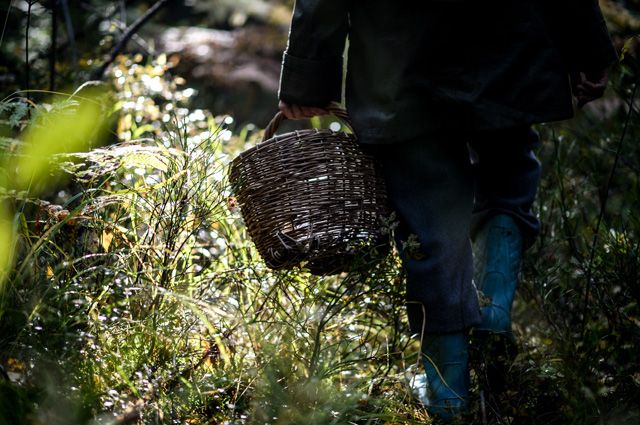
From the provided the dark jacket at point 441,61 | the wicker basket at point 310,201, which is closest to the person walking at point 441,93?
the dark jacket at point 441,61

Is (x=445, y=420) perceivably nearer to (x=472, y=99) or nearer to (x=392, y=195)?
(x=392, y=195)

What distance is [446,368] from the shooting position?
2109mm

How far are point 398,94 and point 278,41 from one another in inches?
184

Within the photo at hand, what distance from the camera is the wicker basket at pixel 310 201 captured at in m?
1.98

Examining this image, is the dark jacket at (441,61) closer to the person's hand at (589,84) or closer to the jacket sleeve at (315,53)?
the jacket sleeve at (315,53)

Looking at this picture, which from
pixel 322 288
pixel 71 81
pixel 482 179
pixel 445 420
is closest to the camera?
pixel 445 420

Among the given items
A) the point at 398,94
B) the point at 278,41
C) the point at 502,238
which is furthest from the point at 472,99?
the point at 278,41

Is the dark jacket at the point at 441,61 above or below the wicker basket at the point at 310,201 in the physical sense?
above

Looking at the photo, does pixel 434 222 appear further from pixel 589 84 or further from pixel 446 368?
pixel 589 84

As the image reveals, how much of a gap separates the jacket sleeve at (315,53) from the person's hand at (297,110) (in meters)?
0.02

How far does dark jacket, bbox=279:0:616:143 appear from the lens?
2.01m

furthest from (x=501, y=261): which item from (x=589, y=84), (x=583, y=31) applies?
(x=583, y=31)

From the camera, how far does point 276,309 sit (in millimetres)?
2037

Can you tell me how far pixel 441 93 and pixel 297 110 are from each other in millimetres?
428
